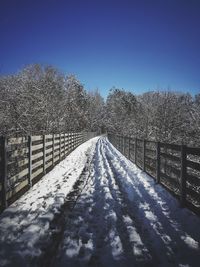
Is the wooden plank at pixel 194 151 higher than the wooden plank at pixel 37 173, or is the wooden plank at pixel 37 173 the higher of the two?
the wooden plank at pixel 194 151

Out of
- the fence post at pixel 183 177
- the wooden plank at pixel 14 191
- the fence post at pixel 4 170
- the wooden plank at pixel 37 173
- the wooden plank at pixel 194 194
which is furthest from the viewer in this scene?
the wooden plank at pixel 37 173

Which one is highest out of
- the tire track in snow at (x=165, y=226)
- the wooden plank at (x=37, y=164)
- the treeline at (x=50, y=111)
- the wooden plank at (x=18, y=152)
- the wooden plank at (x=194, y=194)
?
the treeline at (x=50, y=111)

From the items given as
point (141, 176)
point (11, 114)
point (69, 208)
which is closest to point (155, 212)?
point (69, 208)

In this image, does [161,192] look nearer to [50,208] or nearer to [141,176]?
[141,176]

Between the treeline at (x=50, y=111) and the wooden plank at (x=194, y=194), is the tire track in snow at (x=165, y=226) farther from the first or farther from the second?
the treeline at (x=50, y=111)

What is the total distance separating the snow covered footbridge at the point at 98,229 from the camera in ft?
10.3

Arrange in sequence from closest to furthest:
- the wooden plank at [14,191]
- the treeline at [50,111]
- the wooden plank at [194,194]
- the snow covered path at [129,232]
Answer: the snow covered path at [129,232] → the wooden plank at [194,194] → the wooden plank at [14,191] → the treeline at [50,111]

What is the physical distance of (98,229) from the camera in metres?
4.03

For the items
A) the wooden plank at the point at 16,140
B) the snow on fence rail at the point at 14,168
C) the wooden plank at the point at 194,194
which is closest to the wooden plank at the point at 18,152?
the snow on fence rail at the point at 14,168

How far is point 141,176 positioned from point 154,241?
5.34m

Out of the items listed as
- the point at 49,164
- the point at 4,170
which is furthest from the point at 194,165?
the point at 49,164

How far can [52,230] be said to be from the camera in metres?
3.96

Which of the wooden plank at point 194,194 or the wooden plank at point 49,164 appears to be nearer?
the wooden plank at point 194,194

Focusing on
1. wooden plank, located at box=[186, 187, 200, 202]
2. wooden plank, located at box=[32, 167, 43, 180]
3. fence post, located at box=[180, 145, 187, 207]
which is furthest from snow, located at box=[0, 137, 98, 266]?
wooden plank, located at box=[186, 187, 200, 202]
